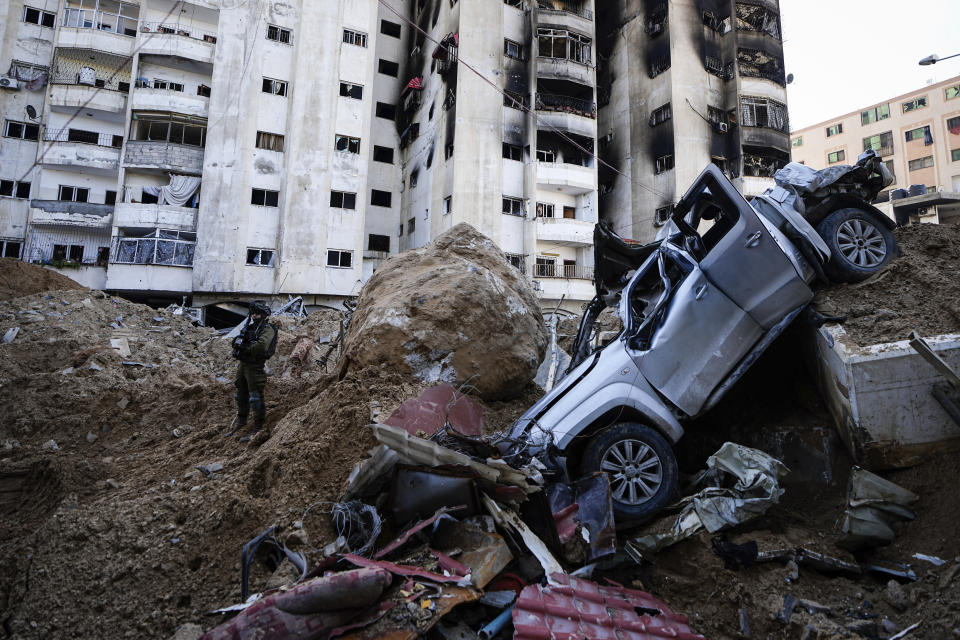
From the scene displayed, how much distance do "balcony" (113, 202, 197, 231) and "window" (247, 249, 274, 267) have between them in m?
2.69

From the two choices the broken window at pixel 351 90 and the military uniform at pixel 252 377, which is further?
the broken window at pixel 351 90

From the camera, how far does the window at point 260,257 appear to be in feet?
78.1

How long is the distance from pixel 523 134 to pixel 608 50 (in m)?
11.3

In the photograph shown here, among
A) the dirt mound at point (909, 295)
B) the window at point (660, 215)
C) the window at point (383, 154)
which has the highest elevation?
the window at point (383, 154)

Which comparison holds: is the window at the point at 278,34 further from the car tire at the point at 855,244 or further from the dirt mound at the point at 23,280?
the car tire at the point at 855,244

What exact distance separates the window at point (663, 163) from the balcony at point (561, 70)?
588cm

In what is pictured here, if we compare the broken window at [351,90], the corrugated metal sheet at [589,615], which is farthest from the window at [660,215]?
the corrugated metal sheet at [589,615]

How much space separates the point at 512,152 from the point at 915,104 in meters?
42.4

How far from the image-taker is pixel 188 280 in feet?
74.4

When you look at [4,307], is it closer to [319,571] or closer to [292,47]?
[319,571]

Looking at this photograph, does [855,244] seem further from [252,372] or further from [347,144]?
[347,144]

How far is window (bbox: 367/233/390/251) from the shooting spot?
95.6 ft

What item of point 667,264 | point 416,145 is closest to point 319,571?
point 667,264

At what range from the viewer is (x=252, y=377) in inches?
240
